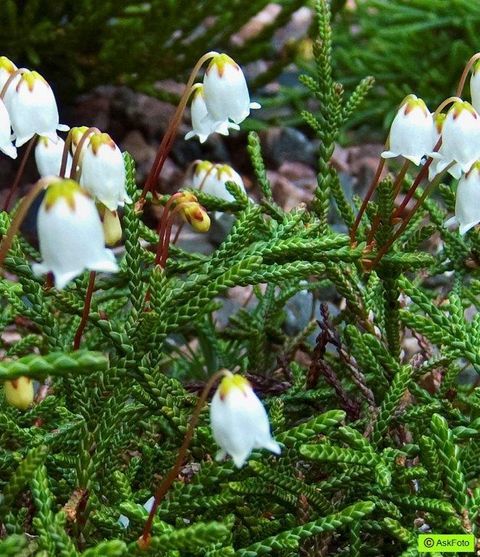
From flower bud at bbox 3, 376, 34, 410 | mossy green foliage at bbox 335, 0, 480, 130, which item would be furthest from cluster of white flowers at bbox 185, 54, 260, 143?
mossy green foliage at bbox 335, 0, 480, 130

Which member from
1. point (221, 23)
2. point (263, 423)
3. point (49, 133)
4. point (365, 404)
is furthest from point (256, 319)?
point (221, 23)

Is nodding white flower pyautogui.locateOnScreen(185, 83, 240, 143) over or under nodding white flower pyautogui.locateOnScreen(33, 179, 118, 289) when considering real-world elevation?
over

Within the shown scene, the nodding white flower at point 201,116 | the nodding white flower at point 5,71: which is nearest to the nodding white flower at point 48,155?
the nodding white flower at point 5,71

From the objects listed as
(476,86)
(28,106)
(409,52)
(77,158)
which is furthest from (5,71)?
(409,52)

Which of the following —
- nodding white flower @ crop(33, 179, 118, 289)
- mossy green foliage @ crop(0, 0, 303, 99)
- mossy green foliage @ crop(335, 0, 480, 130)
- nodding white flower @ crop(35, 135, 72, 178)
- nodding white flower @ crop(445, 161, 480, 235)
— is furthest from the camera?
mossy green foliage @ crop(335, 0, 480, 130)

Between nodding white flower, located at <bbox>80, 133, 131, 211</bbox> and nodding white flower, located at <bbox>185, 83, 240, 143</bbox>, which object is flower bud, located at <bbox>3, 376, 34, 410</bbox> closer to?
nodding white flower, located at <bbox>80, 133, 131, 211</bbox>

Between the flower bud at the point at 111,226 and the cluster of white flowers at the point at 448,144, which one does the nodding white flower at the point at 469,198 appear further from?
the flower bud at the point at 111,226
